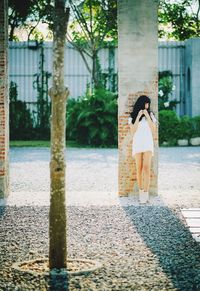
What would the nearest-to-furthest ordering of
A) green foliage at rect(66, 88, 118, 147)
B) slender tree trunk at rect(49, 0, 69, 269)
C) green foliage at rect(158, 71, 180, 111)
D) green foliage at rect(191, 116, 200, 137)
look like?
slender tree trunk at rect(49, 0, 69, 269) < green foliage at rect(66, 88, 118, 147) < green foliage at rect(191, 116, 200, 137) < green foliage at rect(158, 71, 180, 111)

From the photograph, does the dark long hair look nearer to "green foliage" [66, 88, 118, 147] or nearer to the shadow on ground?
the shadow on ground

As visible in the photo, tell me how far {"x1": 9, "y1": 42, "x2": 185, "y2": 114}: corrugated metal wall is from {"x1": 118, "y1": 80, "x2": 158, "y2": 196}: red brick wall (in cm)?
1518

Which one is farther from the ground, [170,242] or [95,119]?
[95,119]

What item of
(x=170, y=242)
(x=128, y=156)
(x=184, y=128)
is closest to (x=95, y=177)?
(x=128, y=156)

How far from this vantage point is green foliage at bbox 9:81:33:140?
24.9 metres

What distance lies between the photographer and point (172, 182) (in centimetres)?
1324

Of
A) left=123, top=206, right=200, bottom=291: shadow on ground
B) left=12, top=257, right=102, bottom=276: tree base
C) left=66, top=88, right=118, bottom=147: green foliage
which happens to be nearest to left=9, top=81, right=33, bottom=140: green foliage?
left=66, top=88, right=118, bottom=147: green foliage

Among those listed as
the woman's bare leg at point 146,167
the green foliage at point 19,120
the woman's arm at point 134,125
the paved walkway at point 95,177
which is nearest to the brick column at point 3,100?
the paved walkway at point 95,177

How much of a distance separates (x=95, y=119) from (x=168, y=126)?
2.58 meters

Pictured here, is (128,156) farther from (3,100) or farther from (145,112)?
(3,100)

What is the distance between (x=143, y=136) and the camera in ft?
34.7

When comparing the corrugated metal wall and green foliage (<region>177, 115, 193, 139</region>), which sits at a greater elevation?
the corrugated metal wall

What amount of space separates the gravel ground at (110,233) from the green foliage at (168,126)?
25.1ft

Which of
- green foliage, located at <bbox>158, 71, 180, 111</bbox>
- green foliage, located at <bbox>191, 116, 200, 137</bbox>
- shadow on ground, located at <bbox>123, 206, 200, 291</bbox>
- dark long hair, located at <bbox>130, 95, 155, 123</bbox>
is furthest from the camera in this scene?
green foliage, located at <bbox>158, 71, 180, 111</bbox>
